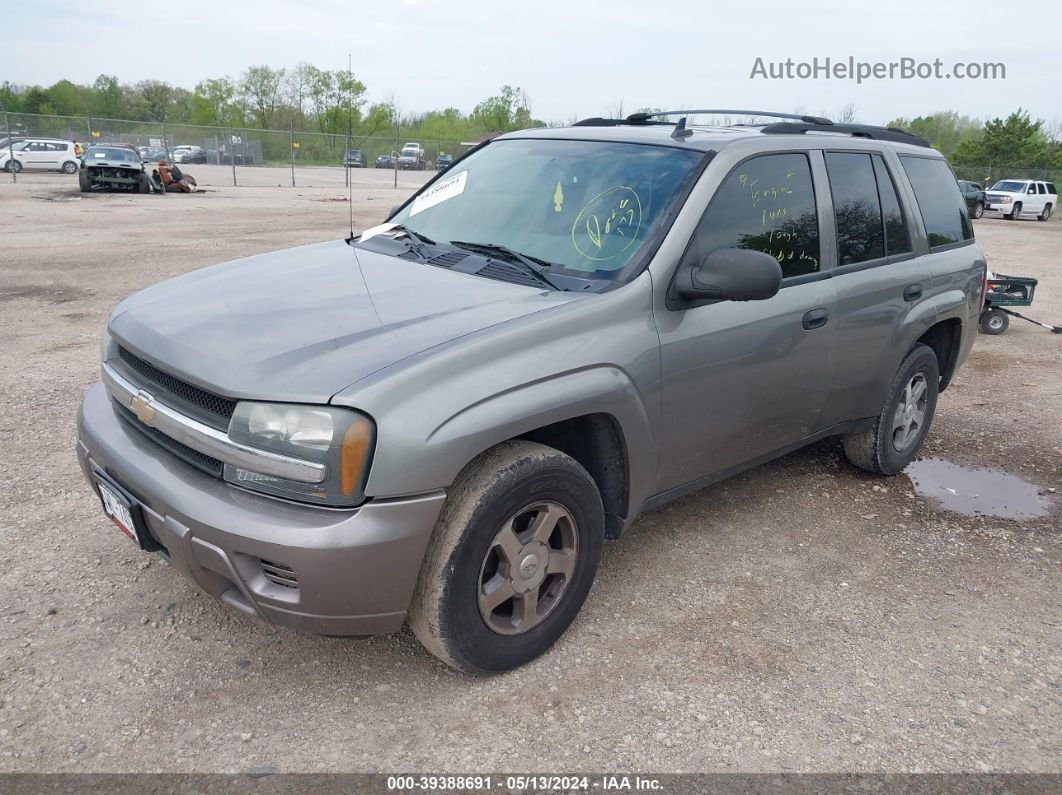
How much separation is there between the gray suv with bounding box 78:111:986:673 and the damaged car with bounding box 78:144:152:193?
22.6 metres

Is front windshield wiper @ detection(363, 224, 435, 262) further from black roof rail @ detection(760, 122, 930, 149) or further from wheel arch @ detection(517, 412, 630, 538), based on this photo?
black roof rail @ detection(760, 122, 930, 149)

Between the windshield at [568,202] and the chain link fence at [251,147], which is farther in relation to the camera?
the chain link fence at [251,147]

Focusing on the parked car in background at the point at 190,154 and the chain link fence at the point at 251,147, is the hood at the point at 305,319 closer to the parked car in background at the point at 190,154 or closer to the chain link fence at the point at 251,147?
the chain link fence at the point at 251,147

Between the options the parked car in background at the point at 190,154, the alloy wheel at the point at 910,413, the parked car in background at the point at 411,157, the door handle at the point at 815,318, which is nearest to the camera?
the door handle at the point at 815,318

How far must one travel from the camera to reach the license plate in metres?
2.67

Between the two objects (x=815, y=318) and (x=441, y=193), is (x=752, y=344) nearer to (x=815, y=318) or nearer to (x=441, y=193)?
(x=815, y=318)

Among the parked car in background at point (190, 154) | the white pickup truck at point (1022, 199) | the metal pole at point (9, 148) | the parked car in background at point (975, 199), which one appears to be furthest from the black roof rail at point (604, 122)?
the parked car in background at point (190, 154)

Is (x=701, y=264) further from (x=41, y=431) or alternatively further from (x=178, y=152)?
(x=178, y=152)

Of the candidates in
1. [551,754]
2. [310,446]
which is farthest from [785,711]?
[310,446]

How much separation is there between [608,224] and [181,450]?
→ 178 cm

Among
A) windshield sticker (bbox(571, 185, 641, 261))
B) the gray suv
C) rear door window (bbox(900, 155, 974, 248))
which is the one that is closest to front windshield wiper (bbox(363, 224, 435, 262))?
the gray suv

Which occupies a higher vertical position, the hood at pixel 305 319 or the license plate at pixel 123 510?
the hood at pixel 305 319

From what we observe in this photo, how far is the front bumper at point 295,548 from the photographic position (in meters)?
2.32

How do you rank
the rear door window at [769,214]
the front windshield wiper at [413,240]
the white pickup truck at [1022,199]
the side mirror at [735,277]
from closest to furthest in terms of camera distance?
the side mirror at [735,277] → the rear door window at [769,214] → the front windshield wiper at [413,240] → the white pickup truck at [1022,199]
